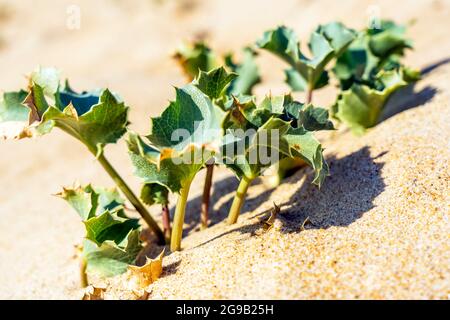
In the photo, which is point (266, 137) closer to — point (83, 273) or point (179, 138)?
point (179, 138)

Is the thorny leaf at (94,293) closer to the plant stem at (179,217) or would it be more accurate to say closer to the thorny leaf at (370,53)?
the plant stem at (179,217)

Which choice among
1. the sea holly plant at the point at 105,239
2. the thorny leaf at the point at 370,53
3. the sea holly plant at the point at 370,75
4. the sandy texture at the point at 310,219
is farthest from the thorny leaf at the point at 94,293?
the thorny leaf at the point at 370,53

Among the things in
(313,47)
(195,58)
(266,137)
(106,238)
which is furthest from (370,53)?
(106,238)

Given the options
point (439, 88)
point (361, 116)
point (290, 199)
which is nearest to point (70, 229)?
point (290, 199)

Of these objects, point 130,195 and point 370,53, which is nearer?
point 130,195

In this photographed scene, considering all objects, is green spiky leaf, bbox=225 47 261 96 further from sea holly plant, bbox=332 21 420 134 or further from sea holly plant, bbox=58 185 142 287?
sea holly plant, bbox=58 185 142 287

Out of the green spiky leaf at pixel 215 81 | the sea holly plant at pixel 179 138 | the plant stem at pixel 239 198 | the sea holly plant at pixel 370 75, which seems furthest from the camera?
the sea holly plant at pixel 370 75
